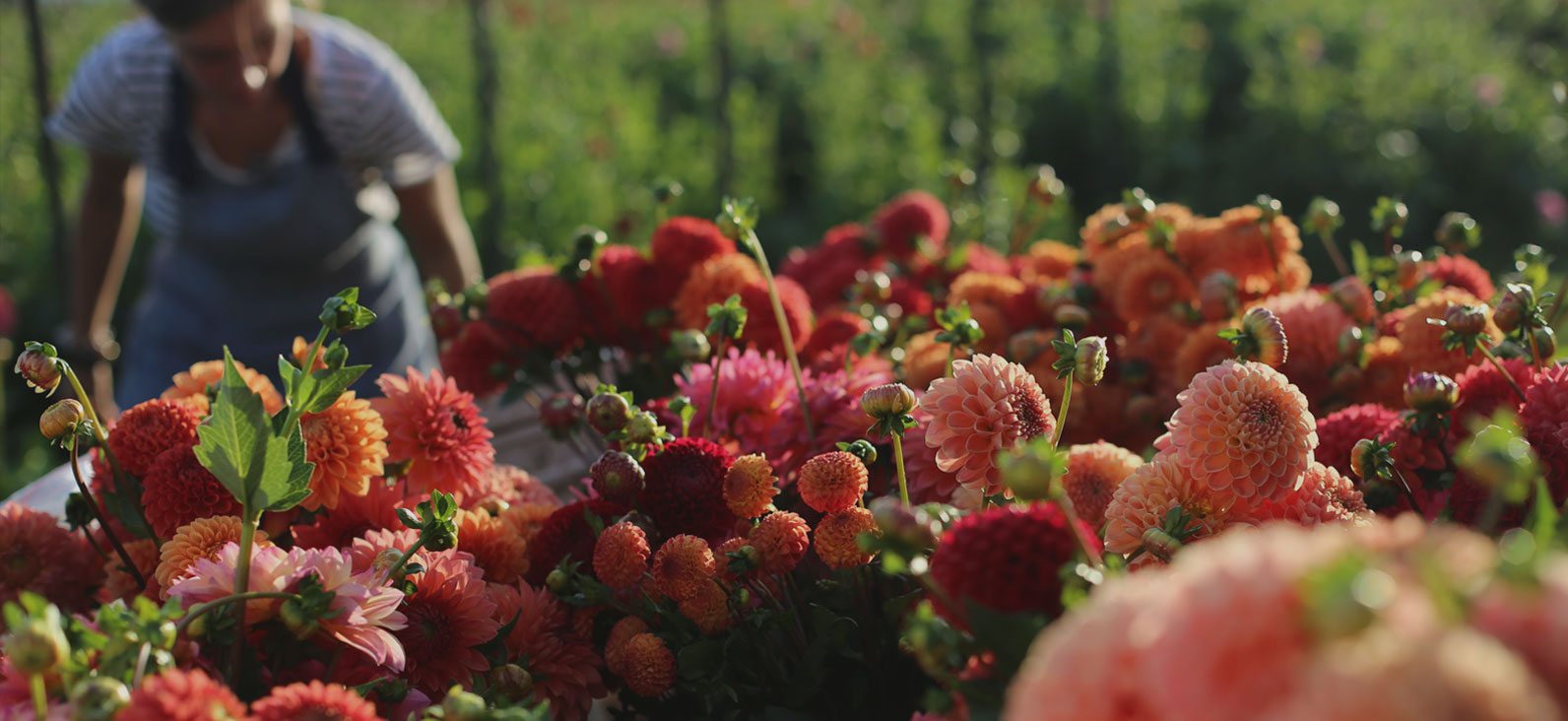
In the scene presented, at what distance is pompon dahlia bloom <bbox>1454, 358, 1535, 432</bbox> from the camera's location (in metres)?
0.95

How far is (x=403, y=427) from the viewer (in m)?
1.00

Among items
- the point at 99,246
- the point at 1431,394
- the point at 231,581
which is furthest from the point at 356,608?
the point at 99,246

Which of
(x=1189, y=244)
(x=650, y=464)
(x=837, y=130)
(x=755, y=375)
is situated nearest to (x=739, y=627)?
(x=650, y=464)

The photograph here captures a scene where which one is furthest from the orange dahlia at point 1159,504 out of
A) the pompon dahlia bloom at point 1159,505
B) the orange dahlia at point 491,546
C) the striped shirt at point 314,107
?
the striped shirt at point 314,107

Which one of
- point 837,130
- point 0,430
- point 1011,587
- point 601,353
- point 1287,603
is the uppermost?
point 1287,603

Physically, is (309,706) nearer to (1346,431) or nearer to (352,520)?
(352,520)

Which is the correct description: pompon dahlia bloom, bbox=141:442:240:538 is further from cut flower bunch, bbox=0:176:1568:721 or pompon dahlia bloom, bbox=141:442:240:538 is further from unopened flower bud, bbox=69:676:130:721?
unopened flower bud, bbox=69:676:130:721

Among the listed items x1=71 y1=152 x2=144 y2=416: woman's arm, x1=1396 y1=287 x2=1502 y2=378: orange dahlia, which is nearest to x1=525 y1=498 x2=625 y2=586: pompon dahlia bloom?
x1=1396 y1=287 x2=1502 y2=378: orange dahlia

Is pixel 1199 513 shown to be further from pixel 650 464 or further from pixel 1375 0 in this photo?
pixel 1375 0

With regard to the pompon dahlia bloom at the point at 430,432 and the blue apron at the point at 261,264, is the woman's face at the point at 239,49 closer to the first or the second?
the blue apron at the point at 261,264

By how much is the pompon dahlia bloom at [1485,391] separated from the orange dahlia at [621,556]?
0.60 meters

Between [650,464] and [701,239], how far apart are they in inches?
17.7

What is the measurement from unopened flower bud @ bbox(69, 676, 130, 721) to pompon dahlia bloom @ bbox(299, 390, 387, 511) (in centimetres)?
30

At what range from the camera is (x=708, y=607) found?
0.86 m
